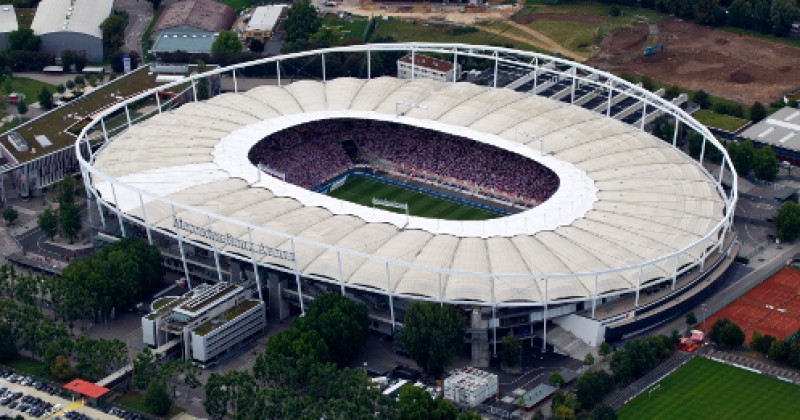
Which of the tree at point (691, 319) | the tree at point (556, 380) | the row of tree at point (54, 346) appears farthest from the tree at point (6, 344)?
the tree at point (691, 319)

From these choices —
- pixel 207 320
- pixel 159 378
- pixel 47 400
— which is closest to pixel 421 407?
pixel 159 378

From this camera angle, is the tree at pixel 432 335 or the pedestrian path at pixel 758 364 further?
the pedestrian path at pixel 758 364

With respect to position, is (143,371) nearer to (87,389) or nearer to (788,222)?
(87,389)

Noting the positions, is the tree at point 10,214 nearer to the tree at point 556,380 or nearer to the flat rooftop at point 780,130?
the tree at point 556,380

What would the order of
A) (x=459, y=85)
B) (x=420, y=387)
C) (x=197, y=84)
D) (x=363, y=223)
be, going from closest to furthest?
(x=420, y=387) → (x=363, y=223) → (x=459, y=85) → (x=197, y=84)

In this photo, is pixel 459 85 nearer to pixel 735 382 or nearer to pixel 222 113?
pixel 222 113

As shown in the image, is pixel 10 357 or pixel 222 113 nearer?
pixel 10 357

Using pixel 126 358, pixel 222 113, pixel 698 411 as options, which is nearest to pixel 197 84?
pixel 222 113
